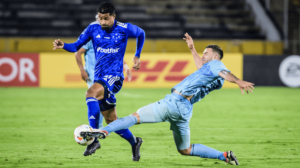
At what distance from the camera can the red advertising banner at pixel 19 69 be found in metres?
17.0

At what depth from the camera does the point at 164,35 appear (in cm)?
2341

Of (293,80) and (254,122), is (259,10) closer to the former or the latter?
(293,80)

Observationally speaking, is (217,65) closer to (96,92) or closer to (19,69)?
(96,92)

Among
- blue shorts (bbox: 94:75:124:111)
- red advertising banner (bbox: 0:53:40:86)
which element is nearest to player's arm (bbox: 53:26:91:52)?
blue shorts (bbox: 94:75:124:111)

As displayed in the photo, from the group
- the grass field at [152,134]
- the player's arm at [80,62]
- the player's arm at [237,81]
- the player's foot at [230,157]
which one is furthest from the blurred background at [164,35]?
the player's arm at [237,81]

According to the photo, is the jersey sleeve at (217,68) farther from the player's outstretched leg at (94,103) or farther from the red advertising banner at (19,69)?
the red advertising banner at (19,69)

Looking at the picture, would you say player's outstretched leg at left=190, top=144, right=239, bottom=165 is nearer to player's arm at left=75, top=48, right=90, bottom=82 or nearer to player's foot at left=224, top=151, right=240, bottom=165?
player's foot at left=224, top=151, right=240, bottom=165

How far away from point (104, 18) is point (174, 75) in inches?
490

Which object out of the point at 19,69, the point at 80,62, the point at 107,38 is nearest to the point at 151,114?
the point at 107,38

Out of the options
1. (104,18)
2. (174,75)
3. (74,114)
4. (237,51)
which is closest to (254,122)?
(74,114)

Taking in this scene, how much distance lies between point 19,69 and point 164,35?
9099mm

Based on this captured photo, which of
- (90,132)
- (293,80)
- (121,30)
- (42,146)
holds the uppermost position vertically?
(121,30)

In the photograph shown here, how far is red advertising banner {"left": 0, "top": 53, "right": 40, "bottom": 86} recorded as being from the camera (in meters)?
17.0

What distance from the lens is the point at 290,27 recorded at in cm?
2553
